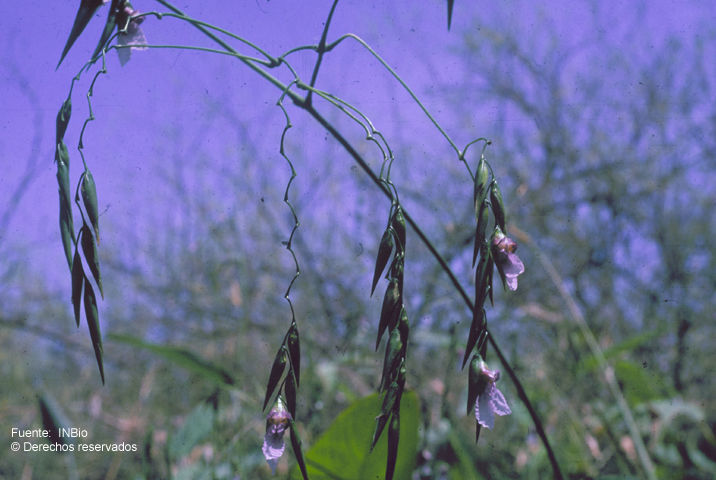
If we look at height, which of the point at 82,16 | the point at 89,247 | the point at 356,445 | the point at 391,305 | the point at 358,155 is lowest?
the point at 356,445

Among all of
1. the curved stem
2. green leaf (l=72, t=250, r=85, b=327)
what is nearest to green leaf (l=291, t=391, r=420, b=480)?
the curved stem

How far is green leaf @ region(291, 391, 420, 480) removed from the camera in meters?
0.97

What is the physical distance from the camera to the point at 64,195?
0.66 meters

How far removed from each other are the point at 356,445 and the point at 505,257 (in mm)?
490

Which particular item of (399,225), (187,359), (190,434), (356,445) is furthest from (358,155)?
(190,434)

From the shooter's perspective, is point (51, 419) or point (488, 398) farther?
point (51, 419)

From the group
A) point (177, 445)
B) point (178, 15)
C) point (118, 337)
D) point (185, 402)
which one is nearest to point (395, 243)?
point (178, 15)

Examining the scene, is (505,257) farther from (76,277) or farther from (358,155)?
(76,277)

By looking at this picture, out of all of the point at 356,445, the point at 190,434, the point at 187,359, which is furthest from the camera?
the point at 190,434

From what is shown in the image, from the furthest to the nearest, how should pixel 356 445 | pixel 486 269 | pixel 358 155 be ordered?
pixel 356 445, pixel 358 155, pixel 486 269

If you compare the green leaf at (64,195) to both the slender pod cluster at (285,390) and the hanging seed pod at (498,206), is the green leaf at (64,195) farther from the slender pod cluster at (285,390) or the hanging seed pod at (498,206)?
the hanging seed pod at (498,206)

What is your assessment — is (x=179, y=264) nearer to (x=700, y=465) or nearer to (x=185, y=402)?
(x=185, y=402)

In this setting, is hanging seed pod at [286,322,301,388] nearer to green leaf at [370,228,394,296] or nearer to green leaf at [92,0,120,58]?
green leaf at [370,228,394,296]

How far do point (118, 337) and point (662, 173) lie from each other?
11.2ft
